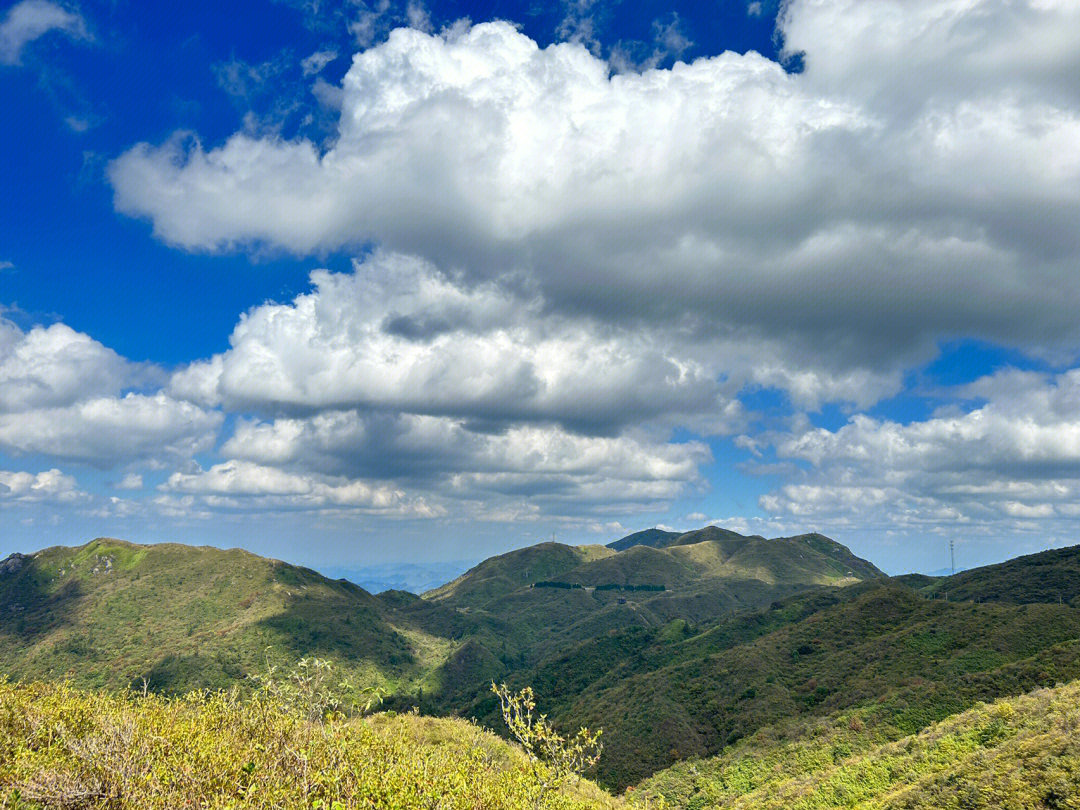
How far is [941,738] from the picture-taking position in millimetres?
61125

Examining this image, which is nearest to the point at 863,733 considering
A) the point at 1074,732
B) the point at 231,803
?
the point at 1074,732

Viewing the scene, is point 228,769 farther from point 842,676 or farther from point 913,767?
point 842,676

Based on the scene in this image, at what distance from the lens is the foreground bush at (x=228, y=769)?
69.2 ft

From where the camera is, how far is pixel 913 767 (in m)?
58.5

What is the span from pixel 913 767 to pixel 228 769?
6687cm

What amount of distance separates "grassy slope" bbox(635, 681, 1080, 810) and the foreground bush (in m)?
34.8

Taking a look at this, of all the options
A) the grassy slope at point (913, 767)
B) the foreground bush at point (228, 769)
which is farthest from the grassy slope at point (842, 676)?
the foreground bush at point (228, 769)

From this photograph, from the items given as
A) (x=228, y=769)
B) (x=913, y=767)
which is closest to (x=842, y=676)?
(x=913, y=767)

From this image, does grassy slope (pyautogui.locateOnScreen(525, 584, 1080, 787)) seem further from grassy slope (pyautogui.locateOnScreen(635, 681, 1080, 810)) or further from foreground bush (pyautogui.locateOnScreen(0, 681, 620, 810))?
foreground bush (pyautogui.locateOnScreen(0, 681, 620, 810))

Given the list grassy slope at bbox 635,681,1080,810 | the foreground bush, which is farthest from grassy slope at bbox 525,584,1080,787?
the foreground bush

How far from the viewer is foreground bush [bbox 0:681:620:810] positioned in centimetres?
2109

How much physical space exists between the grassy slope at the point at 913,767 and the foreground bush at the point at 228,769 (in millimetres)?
34801

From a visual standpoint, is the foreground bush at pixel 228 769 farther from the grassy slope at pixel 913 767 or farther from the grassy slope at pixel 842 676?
the grassy slope at pixel 842 676

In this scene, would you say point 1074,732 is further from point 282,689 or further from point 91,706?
point 91,706
